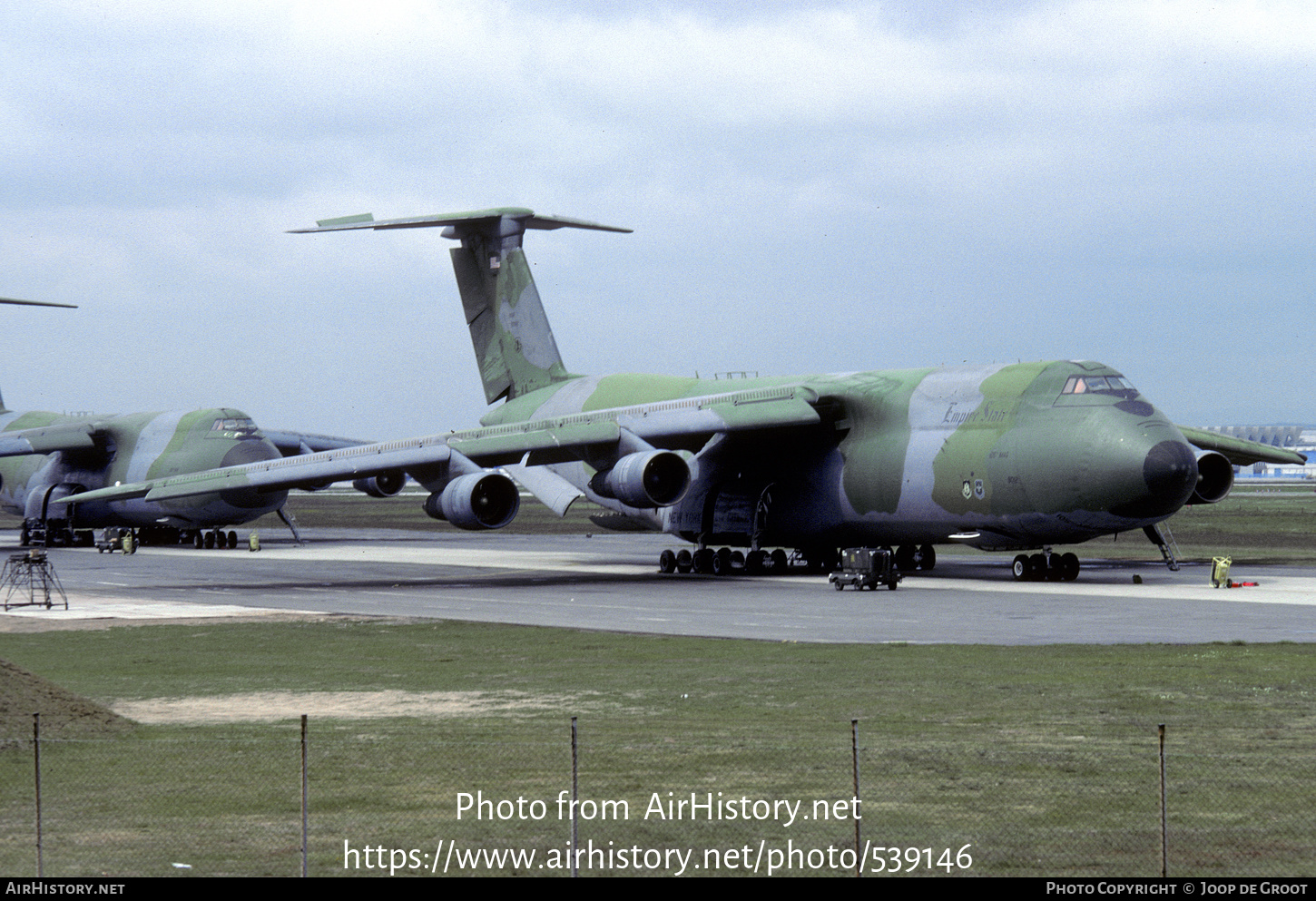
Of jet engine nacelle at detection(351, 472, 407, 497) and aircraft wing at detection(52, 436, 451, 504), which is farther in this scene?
jet engine nacelle at detection(351, 472, 407, 497)

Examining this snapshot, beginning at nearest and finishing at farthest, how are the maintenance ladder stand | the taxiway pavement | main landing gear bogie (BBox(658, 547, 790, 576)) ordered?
the taxiway pavement < the maintenance ladder stand < main landing gear bogie (BBox(658, 547, 790, 576))

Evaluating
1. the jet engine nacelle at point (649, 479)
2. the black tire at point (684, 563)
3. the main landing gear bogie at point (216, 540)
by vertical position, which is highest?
the jet engine nacelle at point (649, 479)

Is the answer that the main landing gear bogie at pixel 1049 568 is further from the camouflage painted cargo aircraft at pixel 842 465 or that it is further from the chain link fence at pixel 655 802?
the chain link fence at pixel 655 802

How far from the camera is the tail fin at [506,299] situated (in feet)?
154

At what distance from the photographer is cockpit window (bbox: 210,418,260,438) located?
181ft

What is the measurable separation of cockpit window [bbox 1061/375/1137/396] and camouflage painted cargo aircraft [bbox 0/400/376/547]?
2835 centimetres

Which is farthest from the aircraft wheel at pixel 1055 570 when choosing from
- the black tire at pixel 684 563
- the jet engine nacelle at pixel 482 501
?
the jet engine nacelle at pixel 482 501

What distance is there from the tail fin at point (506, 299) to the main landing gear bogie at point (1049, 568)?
53.8ft

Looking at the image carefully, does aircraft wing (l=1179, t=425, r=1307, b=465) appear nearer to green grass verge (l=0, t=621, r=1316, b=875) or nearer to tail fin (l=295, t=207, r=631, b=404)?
tail fin (l=295, t=207, r=631, b=404)

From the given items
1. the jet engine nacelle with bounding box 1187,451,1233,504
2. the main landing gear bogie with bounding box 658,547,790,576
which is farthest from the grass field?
the jet engine nacelle with bounding box 1187,451,1233,504

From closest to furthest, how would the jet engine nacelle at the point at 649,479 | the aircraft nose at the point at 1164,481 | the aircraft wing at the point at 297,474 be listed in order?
the aircraft nose at the point at 1164,481 → the jet engine nacelle at the point at 649,479 → the aircraft wing at the point at 297,474

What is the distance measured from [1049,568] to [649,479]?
9.40m

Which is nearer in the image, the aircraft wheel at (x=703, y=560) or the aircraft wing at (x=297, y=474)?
the aircraft wing at (x=297, y=474)
